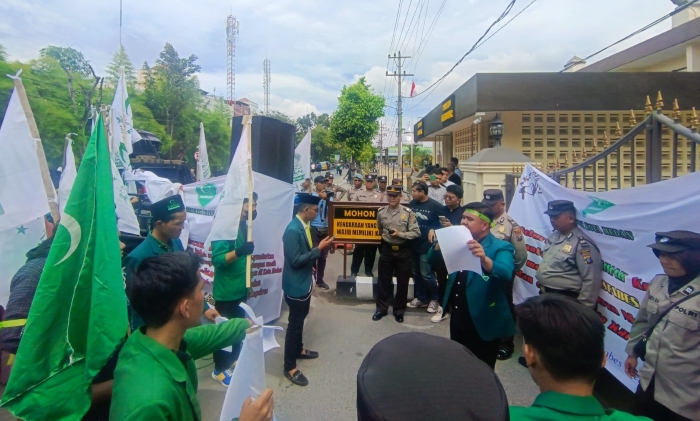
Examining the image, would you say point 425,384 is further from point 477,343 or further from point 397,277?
point 397,277

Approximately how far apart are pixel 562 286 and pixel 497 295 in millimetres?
801

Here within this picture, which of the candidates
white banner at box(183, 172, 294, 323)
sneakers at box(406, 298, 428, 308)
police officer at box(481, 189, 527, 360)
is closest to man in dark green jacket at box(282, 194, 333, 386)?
white banner at box(183, 172, 294, 323)

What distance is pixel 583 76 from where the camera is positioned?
9.62 m

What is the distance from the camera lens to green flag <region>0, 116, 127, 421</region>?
5.13 ft

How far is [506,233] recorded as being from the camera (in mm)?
4445

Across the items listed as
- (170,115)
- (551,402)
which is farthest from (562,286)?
(170,115)

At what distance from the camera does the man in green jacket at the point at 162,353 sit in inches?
54.4

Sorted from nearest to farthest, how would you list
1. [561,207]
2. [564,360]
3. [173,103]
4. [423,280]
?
[564,360] → [561,207] → [423,280] → [173,103]

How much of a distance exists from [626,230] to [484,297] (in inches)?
47.9

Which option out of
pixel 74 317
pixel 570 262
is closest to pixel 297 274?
pixel 570 262

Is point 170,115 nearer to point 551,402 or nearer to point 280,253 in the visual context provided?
point 280,253

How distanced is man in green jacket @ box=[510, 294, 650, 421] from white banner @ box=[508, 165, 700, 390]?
1873 mm

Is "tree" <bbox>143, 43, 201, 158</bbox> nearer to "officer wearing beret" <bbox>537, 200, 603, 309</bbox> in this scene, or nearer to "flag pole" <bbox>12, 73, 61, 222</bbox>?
"flag pole" <bbox>12, 73, 61, 222</bbox>

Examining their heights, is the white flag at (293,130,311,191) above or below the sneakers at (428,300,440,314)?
above
